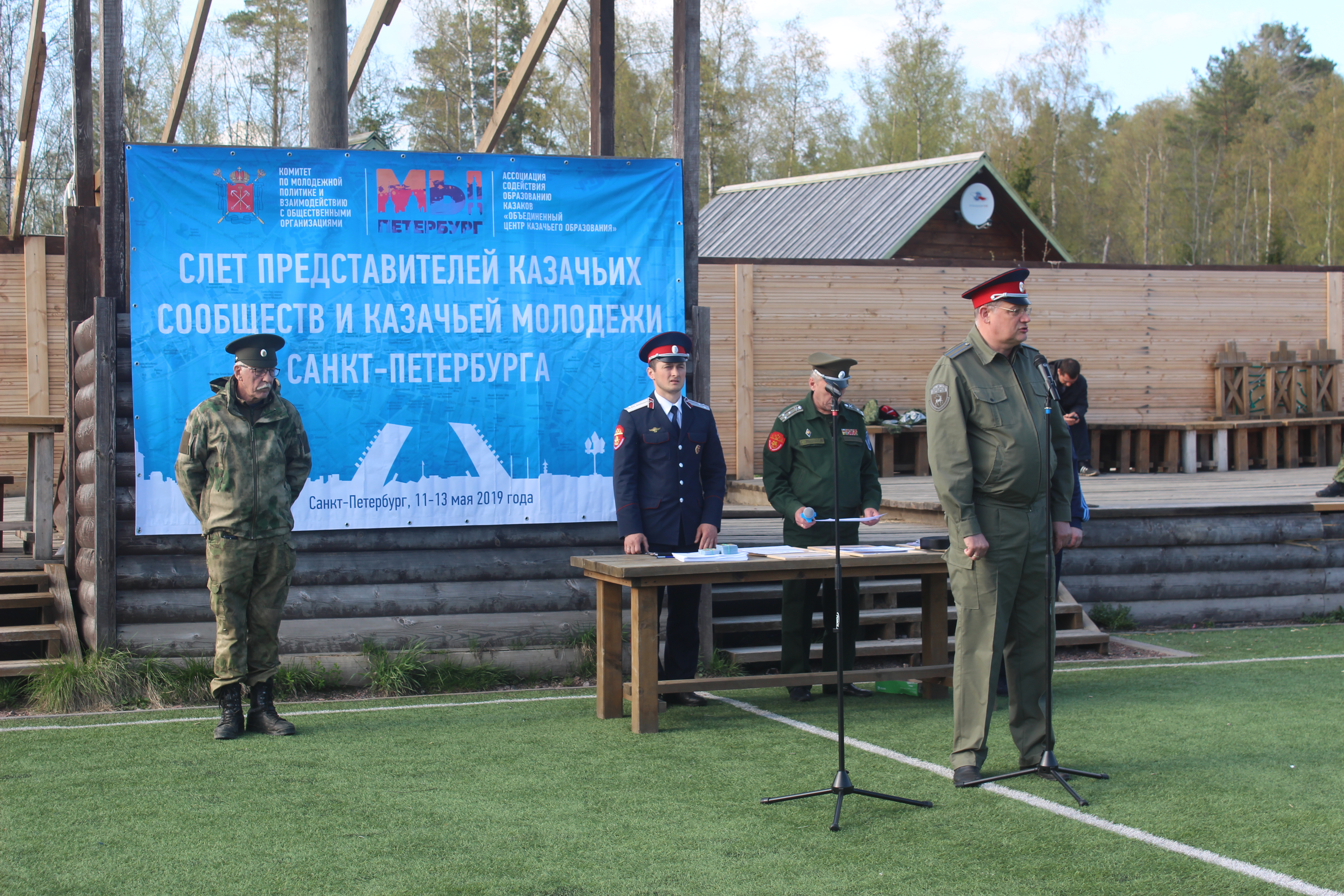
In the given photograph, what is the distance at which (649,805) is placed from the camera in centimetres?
495

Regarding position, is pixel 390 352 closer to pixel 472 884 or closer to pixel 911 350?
pixel 472 884

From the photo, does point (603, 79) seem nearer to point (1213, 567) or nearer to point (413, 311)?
point (413, 311)

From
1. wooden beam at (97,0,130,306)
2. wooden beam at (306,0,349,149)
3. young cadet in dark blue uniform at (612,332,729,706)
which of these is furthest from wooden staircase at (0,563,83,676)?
wooden beam at (306,0,349,149)

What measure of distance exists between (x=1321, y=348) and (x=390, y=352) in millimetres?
13807

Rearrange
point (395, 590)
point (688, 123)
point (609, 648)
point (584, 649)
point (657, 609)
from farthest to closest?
point (688, 123), point (584, 649), point (395, 590), point (609, 648), point (657, 609)

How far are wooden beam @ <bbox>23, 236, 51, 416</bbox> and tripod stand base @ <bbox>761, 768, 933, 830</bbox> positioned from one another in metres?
10.4

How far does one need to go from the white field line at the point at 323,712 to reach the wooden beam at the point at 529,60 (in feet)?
12.4

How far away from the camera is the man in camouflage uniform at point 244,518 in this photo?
6.25 m

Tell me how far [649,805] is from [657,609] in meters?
1.54

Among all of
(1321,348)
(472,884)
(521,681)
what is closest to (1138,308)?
(1321,348)

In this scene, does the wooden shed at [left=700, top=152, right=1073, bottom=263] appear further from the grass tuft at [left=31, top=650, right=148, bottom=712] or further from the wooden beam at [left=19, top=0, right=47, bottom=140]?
the grass tuft at [left=31, top=650, right=148, bottom=712]

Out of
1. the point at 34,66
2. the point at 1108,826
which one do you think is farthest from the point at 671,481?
the point at 34,66

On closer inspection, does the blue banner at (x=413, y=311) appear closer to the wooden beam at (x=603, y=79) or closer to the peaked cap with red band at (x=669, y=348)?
the wooden beam at (x=603, y=79)

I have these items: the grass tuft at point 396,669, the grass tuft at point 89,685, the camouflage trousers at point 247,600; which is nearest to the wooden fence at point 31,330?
the grass tuft at point 89,685
